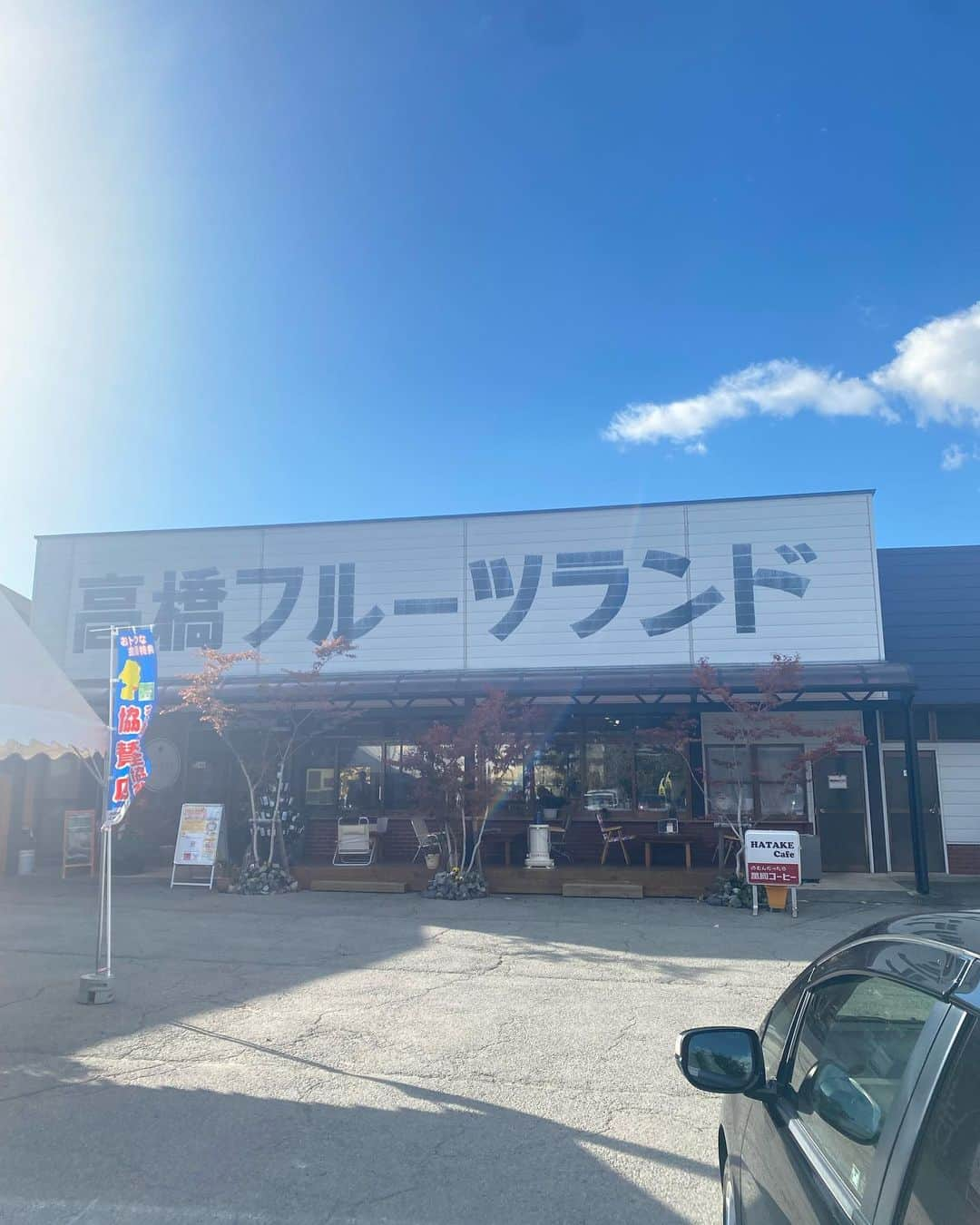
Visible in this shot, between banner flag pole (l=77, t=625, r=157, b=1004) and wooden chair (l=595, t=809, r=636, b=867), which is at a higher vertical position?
banner flag pole (l=77, t=625, r=157, b=1004)

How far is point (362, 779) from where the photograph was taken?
1739 centimetres

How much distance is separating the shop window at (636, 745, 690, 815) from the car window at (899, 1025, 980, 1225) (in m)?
15.0

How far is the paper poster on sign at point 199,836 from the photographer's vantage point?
46.8ft

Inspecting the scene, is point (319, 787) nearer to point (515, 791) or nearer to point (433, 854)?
point (433, 854)

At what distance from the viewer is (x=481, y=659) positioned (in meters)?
17.0

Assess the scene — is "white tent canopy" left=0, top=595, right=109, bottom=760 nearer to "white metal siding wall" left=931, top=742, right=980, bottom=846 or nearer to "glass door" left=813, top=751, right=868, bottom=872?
"glass door" left=813, top=751, right=868, bottom=872

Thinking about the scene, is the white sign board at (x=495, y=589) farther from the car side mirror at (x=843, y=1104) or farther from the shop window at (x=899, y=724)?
the car side mirror at (x=843, y=1104)

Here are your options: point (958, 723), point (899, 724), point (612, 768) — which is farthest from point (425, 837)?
point (958, 723)

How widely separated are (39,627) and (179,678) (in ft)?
16.7

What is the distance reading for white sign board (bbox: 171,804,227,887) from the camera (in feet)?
46.7

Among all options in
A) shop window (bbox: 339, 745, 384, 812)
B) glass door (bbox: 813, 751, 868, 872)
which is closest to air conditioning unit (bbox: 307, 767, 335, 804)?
shop window (bbox: 339, 745, 384, 812)

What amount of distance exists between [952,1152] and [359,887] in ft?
42.9

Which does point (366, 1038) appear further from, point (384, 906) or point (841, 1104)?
point (384, 906)

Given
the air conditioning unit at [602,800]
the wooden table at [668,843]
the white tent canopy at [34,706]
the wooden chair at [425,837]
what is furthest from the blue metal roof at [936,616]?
the white tent canopy at [34,706]
